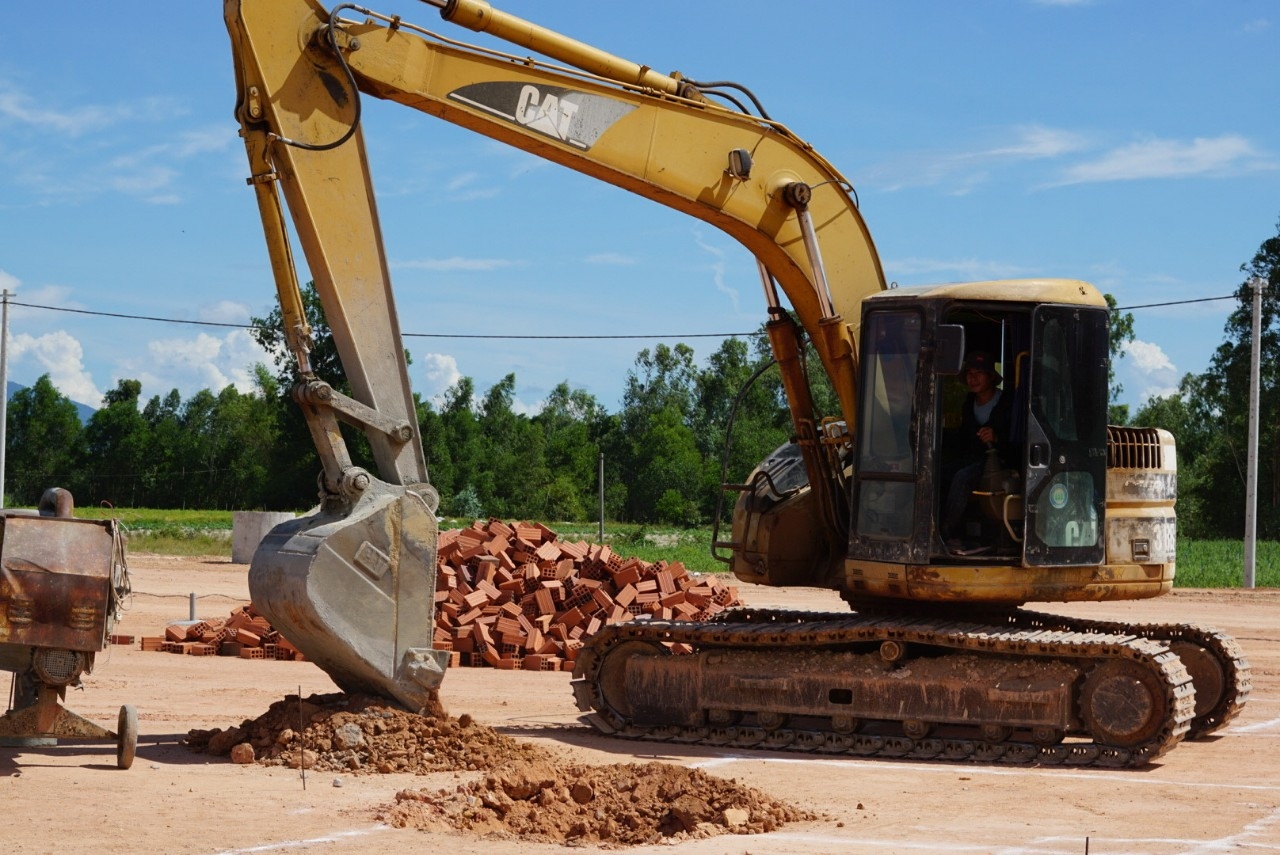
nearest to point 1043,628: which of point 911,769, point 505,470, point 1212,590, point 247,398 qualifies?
point 911,769

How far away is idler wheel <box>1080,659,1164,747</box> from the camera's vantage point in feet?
33.3

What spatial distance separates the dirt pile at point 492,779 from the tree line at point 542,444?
4030cm

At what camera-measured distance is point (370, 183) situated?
33.4 ft

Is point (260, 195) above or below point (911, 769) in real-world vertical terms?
above

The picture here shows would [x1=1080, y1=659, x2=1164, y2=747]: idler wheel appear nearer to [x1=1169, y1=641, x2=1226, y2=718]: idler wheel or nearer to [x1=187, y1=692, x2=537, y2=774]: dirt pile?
[x1=1169, y1=641, x2=1226, y2=718]: idler wheel

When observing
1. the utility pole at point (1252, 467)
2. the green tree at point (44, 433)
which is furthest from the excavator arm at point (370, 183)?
the green tree at point (44, 433)

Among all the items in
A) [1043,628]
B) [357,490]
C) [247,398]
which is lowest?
[1043,628]

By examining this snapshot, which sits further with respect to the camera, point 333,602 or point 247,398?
point 247,398

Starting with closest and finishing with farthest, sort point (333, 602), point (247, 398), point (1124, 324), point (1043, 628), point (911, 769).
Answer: point (333, 602) < point (911, 769) < point (1043, 628) < point (1124, 324) < point (247, 398)

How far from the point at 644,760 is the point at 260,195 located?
4401mm

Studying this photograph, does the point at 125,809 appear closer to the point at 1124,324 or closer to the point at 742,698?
the point at 742,698

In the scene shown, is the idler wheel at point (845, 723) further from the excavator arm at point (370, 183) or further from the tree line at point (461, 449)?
the tree line at point (461, 449)

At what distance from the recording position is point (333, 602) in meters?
9.47

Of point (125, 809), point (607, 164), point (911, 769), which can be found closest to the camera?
point (125, 809)
